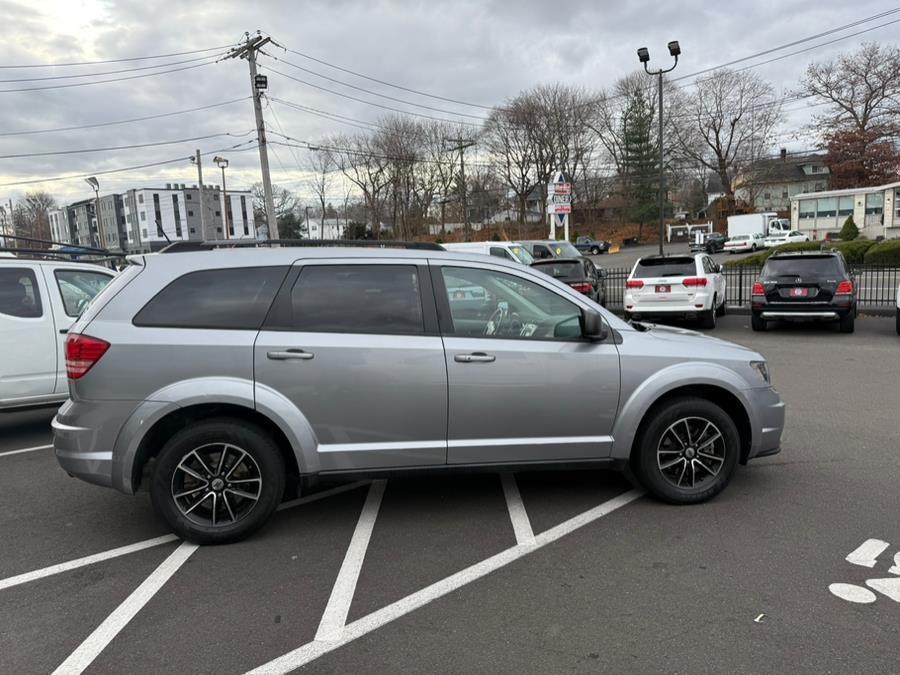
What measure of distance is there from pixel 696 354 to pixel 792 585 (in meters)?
1.58

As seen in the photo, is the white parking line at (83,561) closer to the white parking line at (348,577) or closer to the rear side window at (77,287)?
the white parking line at (348,577)

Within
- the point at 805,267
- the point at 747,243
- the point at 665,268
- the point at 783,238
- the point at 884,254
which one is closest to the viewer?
the point at 805,267

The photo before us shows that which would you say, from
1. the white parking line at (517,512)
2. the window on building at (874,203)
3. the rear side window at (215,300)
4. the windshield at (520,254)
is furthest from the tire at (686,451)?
the window on building at (874,203)

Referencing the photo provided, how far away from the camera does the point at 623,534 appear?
394cm

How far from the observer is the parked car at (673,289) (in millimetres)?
13125

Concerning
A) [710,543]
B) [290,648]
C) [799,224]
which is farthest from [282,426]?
[799,224]

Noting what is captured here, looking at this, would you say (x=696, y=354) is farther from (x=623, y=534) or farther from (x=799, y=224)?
(x=799, y=224)

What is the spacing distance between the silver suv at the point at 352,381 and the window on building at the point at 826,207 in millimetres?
53463

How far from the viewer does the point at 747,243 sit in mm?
47031

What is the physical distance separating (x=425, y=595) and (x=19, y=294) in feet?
18.9

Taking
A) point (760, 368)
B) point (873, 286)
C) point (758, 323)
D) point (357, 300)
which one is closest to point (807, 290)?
point (758, 323)

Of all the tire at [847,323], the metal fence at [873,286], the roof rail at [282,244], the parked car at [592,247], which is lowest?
the tire at [847,323]

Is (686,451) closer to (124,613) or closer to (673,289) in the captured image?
(124,613)

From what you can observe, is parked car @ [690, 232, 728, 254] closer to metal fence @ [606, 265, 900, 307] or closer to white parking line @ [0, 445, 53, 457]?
metal fence @ [606, 265, 900, 307]
